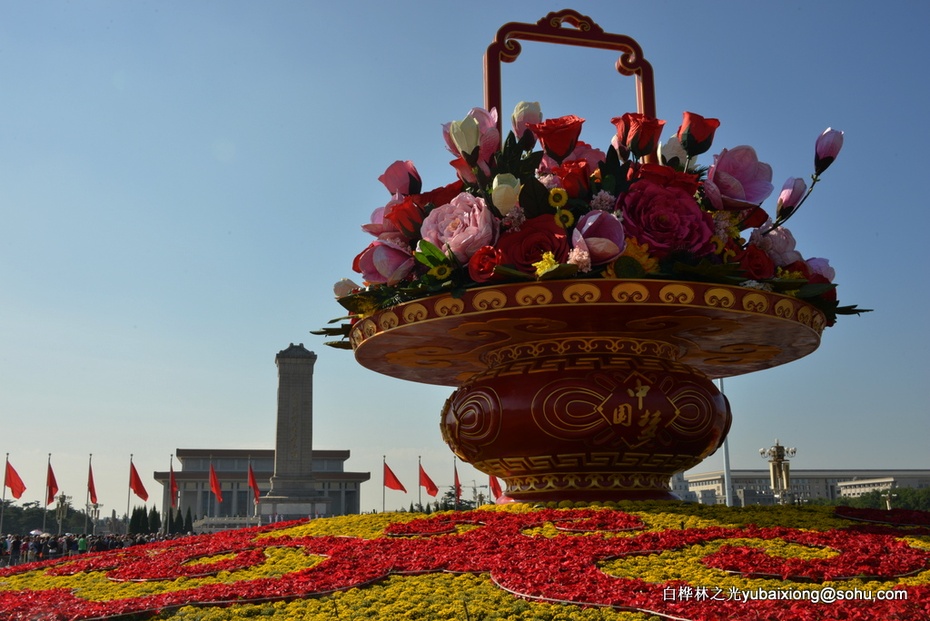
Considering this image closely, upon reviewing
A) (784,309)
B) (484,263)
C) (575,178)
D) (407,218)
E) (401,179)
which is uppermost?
(401,179)

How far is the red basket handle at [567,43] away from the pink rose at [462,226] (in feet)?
5.47

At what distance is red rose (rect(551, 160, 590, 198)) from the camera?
17.9 feet

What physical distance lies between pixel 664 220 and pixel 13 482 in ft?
92.6

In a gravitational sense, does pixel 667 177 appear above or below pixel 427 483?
above

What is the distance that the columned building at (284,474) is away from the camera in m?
53.8

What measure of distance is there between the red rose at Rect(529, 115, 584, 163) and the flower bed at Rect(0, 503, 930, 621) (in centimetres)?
222

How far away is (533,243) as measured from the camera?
17.1 ft

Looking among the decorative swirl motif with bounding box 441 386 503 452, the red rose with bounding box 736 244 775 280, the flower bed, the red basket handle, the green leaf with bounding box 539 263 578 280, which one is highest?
the red basket handle

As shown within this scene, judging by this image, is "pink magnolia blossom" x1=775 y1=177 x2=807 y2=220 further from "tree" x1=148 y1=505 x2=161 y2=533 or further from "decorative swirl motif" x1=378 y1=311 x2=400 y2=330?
"tree" x1=148 y1=505 x2=161 y2=533

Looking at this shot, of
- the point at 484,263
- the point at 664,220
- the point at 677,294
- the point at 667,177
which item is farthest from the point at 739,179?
the point at 484,263

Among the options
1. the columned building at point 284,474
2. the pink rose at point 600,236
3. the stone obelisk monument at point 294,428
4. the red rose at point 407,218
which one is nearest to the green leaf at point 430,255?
the red rose at point 407,218

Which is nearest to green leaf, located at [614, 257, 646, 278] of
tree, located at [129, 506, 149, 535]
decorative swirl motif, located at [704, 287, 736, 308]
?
decorative swirl motif, located at [704, 287, 736, 308]

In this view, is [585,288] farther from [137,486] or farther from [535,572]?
[137,486]

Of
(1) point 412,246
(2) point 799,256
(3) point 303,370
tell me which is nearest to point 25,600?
(1) point 412,246
